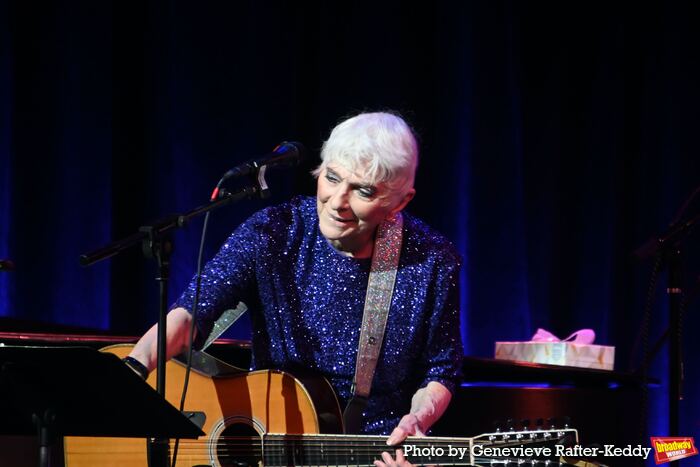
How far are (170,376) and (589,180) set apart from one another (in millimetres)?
3713

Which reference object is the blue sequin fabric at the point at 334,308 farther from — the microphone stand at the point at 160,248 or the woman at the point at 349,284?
the microphone stand at the point at 160,248

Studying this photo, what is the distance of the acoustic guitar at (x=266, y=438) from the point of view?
3.11 metres

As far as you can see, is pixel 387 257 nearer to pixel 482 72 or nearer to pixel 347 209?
pixel 347 209

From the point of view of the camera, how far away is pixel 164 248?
286 cm

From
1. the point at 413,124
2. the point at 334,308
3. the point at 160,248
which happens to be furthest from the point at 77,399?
the point at 413,124

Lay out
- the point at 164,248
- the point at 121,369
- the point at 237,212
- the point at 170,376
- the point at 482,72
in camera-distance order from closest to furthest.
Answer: the point at 121,369
the point at 164,248
the point at 170,376
the point at 237,212
the point at 482,72

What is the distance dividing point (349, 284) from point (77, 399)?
1.29 m

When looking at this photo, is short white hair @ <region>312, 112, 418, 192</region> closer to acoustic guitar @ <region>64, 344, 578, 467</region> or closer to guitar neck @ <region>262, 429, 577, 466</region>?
acoustic guitar @ <region>64, 344, 578, 467</region>

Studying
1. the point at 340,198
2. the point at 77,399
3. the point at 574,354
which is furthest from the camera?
the point at 574,354

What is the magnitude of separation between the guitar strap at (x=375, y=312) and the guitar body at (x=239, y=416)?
11cm

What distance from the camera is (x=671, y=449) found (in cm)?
446

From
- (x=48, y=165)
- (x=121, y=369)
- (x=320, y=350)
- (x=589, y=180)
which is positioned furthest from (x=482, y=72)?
(x=121, y=369)

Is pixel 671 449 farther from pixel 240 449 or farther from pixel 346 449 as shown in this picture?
pixel 240 449

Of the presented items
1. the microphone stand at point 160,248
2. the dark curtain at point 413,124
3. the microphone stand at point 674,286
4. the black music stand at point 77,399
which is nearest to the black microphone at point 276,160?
the microphone stand at point 160,248
